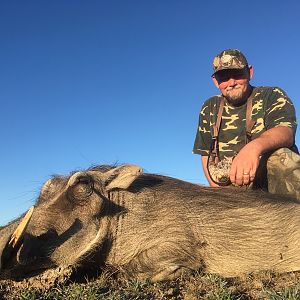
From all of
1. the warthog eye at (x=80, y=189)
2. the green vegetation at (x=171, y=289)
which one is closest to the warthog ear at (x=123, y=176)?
the warthog eye at (x=80, y=189)

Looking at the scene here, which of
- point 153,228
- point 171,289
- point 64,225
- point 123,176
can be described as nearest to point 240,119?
point 123,176

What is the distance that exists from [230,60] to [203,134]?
97 centimetres

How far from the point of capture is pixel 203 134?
248 inches

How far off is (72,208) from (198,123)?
2.71 meters

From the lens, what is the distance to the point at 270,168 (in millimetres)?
5230

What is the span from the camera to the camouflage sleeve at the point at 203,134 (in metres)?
6.23

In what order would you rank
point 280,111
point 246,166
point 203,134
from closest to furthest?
point 246,166, point 280,111, point 203,134

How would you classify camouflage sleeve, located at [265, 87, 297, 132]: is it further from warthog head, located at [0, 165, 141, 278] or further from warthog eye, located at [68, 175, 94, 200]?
warthog eye, located at [68, 175, 94, 200]

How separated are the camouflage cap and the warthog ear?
2145 mm

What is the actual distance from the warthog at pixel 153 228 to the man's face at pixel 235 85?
166cm

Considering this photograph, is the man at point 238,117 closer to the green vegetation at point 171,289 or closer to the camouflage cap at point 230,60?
the camouflage cap at point 230,60

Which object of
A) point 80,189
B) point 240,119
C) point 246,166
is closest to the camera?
point 80,189

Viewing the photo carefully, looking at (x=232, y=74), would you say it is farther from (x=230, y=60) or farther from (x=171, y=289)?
(x=171, y=289)

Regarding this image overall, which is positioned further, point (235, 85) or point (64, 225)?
point (235, 85)
